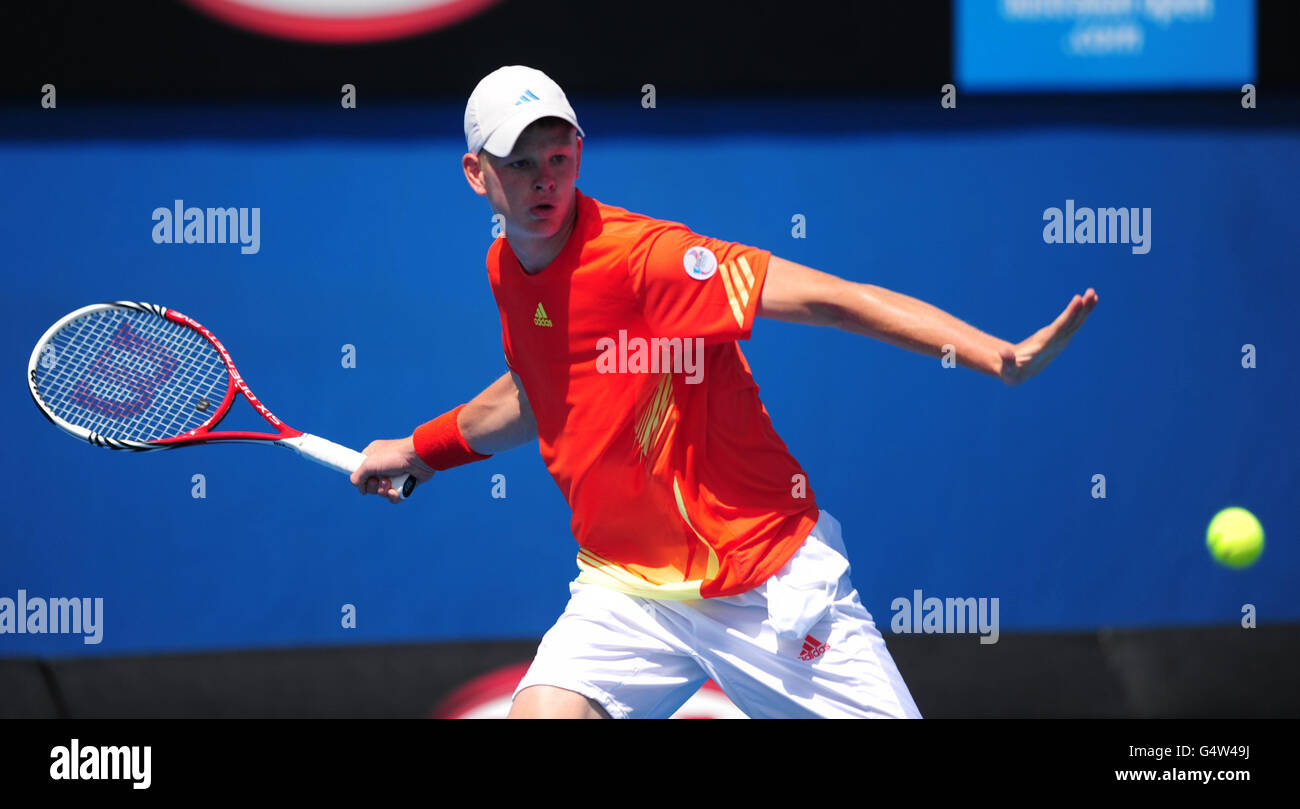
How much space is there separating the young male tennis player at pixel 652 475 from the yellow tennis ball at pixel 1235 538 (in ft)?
7.45

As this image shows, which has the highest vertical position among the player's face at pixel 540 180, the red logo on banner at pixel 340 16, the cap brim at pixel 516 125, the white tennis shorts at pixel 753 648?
the red logo on banner at pixel 340 16

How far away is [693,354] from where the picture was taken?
3.01 metres

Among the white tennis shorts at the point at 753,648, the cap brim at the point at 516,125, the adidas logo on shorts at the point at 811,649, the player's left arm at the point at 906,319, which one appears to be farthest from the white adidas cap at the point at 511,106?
the adidas logo on shorts at the point at 811,649

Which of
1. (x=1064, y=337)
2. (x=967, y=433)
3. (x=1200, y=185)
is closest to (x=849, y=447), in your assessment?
(x=967, y=433)

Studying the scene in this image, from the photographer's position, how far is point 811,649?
3.03 m

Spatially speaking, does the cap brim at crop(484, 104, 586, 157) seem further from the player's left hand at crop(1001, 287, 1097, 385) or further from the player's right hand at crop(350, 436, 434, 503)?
the player's left hand at crop(1001, 287, 1097, 385)

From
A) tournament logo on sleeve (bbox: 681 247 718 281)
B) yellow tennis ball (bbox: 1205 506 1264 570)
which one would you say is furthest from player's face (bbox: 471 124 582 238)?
yellow tennis ball (bbox: 1205 506 1264 570)

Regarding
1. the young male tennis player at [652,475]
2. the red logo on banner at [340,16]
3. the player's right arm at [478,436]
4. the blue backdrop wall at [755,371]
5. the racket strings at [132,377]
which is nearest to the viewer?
the young male tennis player at [652,475]

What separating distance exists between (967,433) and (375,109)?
2466mm

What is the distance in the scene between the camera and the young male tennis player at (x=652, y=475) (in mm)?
2994

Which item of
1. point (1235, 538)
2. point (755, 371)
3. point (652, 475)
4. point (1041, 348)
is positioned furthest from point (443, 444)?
point (1235, 538)

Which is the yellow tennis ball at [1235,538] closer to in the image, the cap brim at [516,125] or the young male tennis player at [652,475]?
the young male tennis player at [652,475]

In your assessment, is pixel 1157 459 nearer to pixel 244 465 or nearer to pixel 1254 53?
pixel 1254 53

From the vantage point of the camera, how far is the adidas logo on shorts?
3.03 meters
